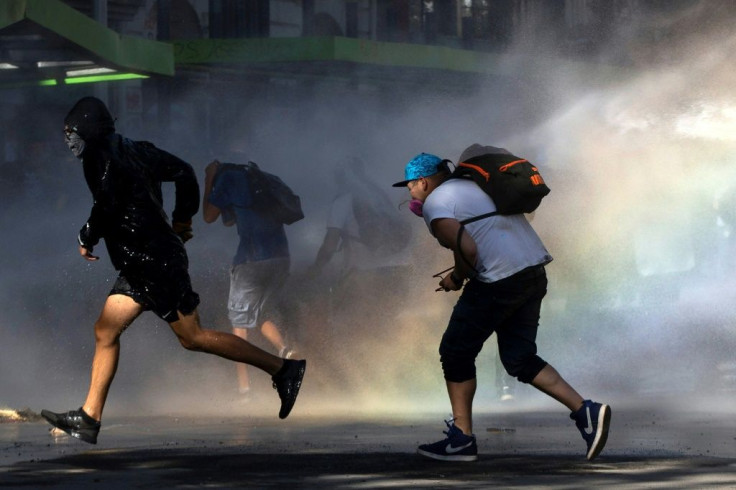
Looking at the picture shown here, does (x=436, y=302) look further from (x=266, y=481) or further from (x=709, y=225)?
(x=266, y=481)

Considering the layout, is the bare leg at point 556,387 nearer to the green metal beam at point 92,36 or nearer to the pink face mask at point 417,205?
the pink face mask at point 417,205

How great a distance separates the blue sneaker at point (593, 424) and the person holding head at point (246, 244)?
4.48 m

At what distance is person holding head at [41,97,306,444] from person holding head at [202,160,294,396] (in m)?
3.88

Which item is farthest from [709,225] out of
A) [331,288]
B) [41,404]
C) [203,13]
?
[203,13]

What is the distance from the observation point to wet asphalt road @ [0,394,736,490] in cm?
670

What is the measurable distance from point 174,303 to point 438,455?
4.17 ft

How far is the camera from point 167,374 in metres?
12.8

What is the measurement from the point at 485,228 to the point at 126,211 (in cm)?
149

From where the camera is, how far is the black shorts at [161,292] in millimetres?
7820

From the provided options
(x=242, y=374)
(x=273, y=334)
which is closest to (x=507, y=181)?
(x=242, y=374)

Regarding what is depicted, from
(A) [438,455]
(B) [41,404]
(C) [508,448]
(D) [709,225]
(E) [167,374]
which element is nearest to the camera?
(A) [438,455]

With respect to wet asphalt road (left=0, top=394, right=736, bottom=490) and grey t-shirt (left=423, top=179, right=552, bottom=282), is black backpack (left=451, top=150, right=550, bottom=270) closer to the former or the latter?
grey t-shirt (left=423, top=179, right=552, bottom=282)

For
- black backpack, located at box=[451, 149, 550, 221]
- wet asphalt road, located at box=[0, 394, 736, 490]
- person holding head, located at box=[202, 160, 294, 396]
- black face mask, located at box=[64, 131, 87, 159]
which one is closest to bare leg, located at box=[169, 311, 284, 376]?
wet asphalt road, located at box=[0, 394, 736, 490]

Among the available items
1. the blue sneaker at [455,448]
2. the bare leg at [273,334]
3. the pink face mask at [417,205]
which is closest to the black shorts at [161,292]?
the pink face mask at [417,205]
